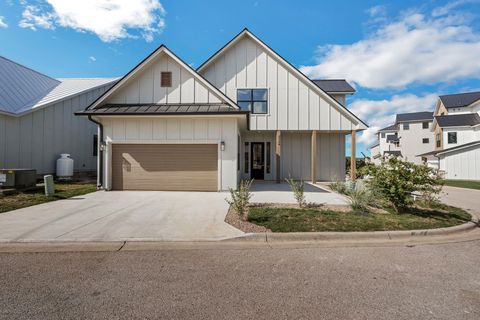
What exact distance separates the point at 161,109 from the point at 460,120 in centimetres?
3720

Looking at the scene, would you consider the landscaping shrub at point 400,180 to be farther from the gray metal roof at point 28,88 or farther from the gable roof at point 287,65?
the gray metal roof at point 28,88

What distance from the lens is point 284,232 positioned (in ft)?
16.6

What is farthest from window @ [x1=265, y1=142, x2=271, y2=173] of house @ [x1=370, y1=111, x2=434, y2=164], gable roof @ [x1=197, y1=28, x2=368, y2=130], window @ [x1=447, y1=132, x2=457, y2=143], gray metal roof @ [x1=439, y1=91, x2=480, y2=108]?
house @ [x1=370, y1=111, x2=434, y2=164]

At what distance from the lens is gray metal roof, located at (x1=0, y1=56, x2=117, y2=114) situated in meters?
14.0

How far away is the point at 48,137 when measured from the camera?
1494cm

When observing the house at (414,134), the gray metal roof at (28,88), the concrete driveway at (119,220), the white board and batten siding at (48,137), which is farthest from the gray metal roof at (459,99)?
the white board and batten siding at (48,137)

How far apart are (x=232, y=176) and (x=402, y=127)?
4879cm

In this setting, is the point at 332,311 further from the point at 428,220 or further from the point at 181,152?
the point at 181,152

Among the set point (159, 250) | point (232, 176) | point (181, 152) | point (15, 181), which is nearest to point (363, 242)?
point (159, 250)

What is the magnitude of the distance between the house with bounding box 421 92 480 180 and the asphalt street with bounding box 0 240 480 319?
25.8 meters

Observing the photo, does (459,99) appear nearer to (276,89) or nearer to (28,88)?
(276,89)

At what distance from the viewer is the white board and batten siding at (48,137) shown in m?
13.1

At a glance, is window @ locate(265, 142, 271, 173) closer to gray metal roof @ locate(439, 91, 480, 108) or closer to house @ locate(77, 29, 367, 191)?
house @ locate(77, 29, 367, 191)

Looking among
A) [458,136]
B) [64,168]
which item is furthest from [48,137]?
[458,136]
